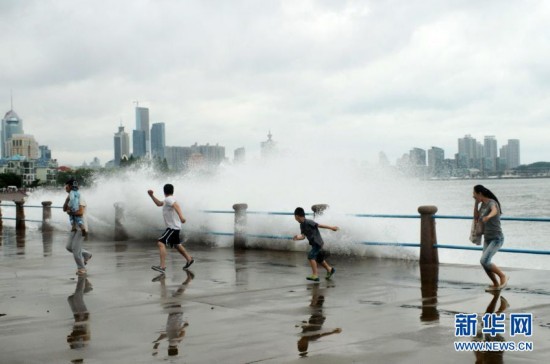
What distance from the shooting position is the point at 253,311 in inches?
354

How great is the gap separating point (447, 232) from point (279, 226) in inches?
728

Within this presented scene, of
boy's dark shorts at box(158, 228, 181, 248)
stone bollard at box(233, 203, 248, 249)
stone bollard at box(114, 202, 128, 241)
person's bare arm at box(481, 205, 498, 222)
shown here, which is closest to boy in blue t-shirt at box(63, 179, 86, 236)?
boy's dark shorts at box(158, 228, 181, 248)

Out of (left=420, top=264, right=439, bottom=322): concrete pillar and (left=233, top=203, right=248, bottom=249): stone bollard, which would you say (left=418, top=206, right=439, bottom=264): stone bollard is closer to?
(left=420, top=264, right=439, bottom=322): concrete pillar

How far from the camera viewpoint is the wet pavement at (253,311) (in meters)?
6.68

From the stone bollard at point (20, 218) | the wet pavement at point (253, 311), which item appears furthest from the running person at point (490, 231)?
the stone bollard at point (20, 218)

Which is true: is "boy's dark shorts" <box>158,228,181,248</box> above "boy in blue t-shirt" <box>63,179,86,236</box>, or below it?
below

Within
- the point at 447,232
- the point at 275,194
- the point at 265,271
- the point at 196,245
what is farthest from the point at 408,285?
the point at 447,232

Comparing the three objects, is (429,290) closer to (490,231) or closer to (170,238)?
(490,231)

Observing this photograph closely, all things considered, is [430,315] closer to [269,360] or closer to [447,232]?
[269,360]

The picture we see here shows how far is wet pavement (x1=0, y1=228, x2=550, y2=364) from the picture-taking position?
668 centimetres

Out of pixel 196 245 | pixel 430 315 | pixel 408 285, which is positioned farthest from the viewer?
pixel 196 245

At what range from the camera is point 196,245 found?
20266 mm

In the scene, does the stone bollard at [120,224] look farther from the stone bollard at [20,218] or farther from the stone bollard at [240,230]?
the stone bollard at [20,218]

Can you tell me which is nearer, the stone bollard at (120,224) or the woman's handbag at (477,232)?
the woman's handbag at (477,232)
